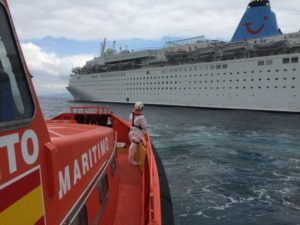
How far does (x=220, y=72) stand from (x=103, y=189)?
3744cm

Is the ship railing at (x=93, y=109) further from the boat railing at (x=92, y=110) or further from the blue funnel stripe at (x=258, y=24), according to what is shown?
the blue funnel stripe at (x=258, y=24)

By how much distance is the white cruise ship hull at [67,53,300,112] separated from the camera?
33.2 metres

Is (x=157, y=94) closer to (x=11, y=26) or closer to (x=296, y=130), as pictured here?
(x=296, y=130)

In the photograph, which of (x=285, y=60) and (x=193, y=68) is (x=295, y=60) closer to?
(x=285, y=60)

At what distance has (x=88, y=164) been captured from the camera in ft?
9.46

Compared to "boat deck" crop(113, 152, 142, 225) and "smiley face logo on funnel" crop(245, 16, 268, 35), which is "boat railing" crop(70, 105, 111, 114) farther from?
"smiley face logo on funnel" crop(245, 16, 268, 35)

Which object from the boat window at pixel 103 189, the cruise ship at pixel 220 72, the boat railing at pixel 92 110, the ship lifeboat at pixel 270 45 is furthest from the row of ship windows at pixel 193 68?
the boat window at pixel 103 189

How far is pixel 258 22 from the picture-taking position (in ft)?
140

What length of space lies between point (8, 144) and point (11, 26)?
27.6 inches

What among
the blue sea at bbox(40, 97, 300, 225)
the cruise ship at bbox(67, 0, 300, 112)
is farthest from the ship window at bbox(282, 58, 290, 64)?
the blue sea at bbox(40, 97, 300, 225)

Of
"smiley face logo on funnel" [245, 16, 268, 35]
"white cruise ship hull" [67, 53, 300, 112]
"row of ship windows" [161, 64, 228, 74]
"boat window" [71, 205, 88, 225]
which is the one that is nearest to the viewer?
"boat window" [71, 205, 88, 225]

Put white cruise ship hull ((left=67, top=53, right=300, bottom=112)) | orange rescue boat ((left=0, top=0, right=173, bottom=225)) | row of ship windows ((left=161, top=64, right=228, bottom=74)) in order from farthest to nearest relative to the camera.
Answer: row of ship windows ((left=161, top=64, right=228, bottom=74)), white cruise ship hull ((left=67, top=53, right=300, bottom=112)), orange rescue boat ((left=0, top=0, right=173, bottom=225))

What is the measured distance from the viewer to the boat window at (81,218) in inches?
91.3

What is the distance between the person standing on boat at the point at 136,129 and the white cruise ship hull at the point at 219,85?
2966 centimetres
